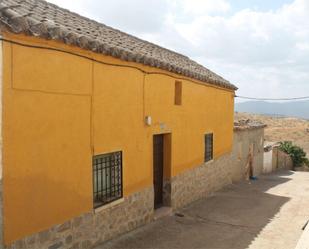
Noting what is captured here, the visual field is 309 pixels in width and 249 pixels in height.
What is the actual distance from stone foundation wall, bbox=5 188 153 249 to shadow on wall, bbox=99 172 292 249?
9.0 inches

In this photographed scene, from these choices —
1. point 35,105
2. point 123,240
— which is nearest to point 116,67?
point 35,105

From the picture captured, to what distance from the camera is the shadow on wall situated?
8.22m

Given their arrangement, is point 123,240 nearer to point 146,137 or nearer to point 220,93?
point 146,137

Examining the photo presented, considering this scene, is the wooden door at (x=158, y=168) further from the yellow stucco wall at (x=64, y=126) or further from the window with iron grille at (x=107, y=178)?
the window with iron grille at (x=107, y=178)

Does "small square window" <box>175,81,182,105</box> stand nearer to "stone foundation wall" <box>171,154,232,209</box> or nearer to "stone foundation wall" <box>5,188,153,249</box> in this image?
"stone foundation wall" <box>171,154,232,209</box>

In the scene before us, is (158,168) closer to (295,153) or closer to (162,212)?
(162,212)

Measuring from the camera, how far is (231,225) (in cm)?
997

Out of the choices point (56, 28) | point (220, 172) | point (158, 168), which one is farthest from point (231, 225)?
point (56, 28)

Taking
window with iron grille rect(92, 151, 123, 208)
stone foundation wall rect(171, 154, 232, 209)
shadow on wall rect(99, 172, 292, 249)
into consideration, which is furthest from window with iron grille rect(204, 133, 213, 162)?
window with iron grille rect(92, 151, 123, 208)

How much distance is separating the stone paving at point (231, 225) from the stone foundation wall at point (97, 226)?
22 cm

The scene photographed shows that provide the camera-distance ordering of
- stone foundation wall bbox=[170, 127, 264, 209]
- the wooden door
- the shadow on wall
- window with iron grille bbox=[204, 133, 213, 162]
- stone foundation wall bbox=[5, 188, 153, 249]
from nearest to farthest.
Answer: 1. stone foundation wall bbox=[5, 188, 153, 249]
2. the shadow on wall
3. the wooden door
4. stone foundation wall bbox=[170, 127, 264, 209]
5. window with iron grille bbox=[204, 133, 213, 162]

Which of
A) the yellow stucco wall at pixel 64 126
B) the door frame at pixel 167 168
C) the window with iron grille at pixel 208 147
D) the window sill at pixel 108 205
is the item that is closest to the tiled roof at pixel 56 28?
the yellow stucco wall at pixel 64 126

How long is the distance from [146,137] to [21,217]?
421 centimetres

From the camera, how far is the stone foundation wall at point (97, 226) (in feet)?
19.3
